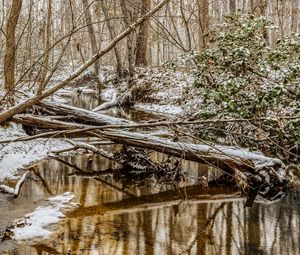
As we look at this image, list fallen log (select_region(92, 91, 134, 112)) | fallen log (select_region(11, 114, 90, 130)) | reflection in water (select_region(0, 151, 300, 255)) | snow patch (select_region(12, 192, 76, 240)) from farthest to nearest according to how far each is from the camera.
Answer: fallen log (select_region(92, 91, 134, 112)) < fallen log (select_region(11, 114, 90, 130)) < snow patch (select_region(12, 192, 76, 240)) < reflection in water (select_region(0, 151, 300, 255))

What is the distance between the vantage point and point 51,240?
18.0 feet

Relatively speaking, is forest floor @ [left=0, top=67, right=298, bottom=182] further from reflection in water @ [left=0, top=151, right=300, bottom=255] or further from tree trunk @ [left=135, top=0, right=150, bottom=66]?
tree trunk @ [left=135, top=0, right=150, bottom=66]

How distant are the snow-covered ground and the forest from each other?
4 cm

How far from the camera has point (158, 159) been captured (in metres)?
9.58

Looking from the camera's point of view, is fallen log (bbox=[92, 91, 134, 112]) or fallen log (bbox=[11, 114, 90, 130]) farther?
fallen log (bbox=[92, 91, 134, 112])

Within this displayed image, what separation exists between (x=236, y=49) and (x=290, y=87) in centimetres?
143

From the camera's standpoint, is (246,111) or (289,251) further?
(246,111)

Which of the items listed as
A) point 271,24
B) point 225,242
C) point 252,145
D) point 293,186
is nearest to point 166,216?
point 225,242

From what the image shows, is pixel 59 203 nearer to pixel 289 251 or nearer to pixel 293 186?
pixel 289 251

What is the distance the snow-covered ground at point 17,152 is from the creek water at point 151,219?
0.44m

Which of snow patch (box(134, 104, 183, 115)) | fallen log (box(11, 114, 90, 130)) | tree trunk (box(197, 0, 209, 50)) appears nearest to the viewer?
fallen log (box(11, 114, 90, 130))

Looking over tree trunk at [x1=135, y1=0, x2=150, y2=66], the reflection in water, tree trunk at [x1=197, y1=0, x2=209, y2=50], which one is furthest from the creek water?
tree trunk at [x1=135, y1=0, x2=150, y2=66]

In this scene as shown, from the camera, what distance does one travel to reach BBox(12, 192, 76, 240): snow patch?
5.67m

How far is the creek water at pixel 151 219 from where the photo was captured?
5363mm
